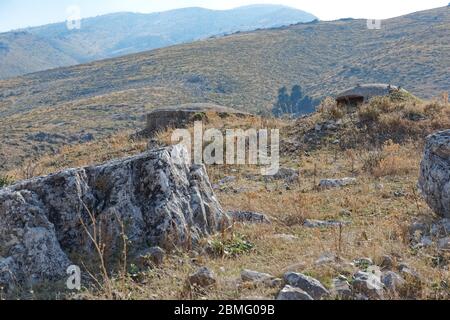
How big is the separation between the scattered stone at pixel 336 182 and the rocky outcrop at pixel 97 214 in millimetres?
4124

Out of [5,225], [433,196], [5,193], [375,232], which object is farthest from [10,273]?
[433,196]

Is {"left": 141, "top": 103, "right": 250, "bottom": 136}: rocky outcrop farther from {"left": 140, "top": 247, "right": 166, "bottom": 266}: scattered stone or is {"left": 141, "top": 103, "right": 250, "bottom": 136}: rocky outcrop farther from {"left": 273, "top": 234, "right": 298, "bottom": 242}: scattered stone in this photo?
{"left": 140, "top": 247, "right": 166, "bottom": 266}: scattered stone

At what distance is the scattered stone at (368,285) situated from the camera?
14.3 feet

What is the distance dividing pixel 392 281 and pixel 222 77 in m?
77.3

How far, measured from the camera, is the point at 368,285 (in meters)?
4.42

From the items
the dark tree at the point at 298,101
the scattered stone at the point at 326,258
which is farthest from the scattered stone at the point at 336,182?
the dark tree at the point at 298,101

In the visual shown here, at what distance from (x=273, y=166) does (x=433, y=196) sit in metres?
5.80

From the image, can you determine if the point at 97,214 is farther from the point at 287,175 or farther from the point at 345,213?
the point at 287,175

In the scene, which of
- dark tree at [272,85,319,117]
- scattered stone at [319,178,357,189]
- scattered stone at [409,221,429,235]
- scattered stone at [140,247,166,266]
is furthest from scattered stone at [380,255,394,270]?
dark tree at [272,85,319,117]

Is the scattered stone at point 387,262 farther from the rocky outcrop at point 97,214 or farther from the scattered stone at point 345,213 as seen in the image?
the scattered stone at point 345,213

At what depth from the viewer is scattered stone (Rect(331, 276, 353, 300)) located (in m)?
4.39

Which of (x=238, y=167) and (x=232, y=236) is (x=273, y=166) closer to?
(x=238, y=167)

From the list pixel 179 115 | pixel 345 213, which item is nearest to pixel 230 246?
pixel 345 213

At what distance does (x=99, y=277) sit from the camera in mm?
5121
